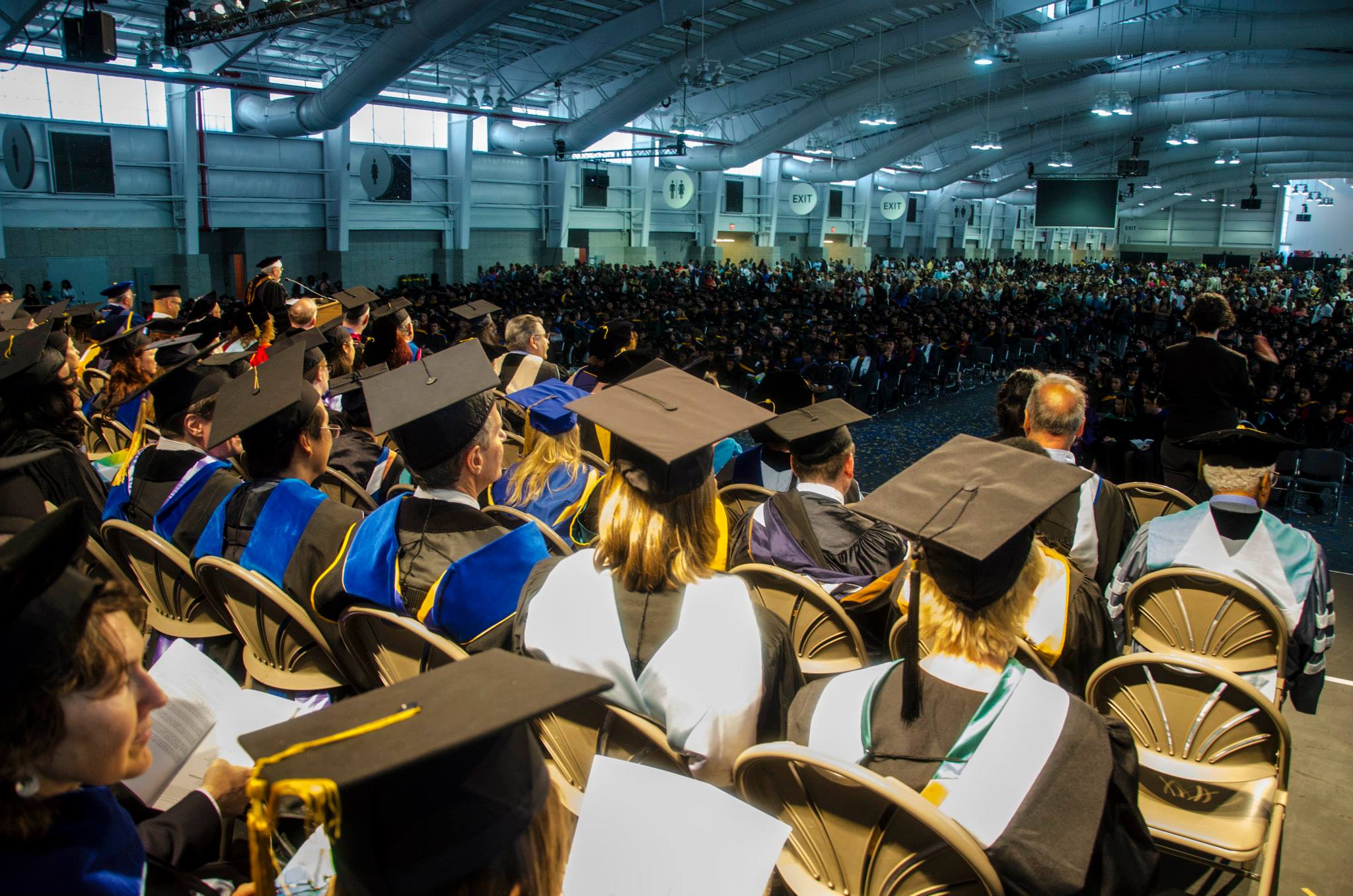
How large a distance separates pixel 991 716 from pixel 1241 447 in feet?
6.73

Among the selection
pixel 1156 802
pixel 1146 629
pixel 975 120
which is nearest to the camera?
pixel 1156 802

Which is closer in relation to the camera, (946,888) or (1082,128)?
(946,888)

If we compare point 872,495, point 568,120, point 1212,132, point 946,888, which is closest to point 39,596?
point 946,888

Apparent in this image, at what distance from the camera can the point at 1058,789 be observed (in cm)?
141

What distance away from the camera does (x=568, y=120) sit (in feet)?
76.2

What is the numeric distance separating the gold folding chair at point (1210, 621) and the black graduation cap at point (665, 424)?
1478 mm

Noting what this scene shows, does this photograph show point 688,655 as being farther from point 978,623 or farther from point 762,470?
point 762,470

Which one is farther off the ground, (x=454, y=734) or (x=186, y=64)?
(x=186, y=64)

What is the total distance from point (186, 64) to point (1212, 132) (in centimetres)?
2919

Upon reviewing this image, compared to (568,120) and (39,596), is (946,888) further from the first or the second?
(568,120)

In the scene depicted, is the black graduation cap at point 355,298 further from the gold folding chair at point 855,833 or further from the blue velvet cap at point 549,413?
the gold folding chair at point 855,833

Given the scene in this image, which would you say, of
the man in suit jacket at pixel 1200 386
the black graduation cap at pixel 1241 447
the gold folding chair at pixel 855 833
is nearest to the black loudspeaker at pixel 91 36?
the man in suit jacket at pixel 1200 386

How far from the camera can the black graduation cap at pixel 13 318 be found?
19.6 ft

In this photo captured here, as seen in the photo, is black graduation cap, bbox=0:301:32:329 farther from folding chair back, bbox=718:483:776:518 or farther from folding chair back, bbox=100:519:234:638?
folding chair back, bbox=718:483:776:518
